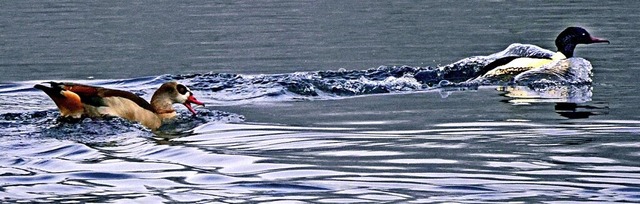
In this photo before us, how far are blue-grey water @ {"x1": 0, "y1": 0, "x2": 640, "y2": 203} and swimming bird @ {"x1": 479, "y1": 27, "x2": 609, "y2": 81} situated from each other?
1.23ft

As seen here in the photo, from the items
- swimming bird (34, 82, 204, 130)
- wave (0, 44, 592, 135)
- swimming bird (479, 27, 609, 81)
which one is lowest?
wave (0, 44, 592, 135)

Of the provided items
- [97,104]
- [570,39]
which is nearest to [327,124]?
[97,104]

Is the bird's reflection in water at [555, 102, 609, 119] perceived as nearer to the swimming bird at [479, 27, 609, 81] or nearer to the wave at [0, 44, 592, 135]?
the wave at [0, 44, 592, 135]

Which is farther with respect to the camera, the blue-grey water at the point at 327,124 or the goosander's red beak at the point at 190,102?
the goosander's red beak at the point at 190,102

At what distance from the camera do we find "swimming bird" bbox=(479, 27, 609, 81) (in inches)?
679

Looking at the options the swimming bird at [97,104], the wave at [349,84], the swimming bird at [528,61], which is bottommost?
the wave at [349,84]

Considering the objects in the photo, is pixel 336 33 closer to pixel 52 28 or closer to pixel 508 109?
pixel 52 28

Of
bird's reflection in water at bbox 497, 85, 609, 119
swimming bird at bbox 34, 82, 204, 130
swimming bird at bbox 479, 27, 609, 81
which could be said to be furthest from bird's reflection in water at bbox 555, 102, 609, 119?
swimming bird at bbox 34, 82, 204, 130

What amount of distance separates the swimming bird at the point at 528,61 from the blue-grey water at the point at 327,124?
0.38 meters

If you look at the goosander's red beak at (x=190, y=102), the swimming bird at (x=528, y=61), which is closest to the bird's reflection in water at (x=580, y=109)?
the swimming bird at (x=528, y=61)

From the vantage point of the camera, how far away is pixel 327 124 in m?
13.2

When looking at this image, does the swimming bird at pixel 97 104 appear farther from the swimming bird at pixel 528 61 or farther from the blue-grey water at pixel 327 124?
the swimming bird at pixel 528 61

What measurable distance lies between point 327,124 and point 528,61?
16.1 ft

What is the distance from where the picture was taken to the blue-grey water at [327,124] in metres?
9.50
